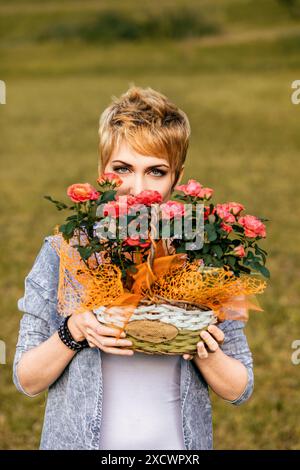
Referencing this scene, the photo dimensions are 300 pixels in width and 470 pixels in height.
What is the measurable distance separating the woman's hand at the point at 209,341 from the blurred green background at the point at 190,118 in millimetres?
2964

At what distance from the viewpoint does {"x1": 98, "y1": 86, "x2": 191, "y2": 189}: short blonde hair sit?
2.22 m

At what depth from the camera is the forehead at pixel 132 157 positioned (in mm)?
2217

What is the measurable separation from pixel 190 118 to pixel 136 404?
63.6ft

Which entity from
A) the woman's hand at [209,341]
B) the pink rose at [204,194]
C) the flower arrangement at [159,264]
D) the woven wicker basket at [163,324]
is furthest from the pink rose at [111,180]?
the woman's hand at [209,341]

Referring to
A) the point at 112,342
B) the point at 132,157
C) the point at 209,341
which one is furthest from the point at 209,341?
the point at 132,157

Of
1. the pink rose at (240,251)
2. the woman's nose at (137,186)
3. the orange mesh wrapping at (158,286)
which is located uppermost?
the woman's nose at (137,186)

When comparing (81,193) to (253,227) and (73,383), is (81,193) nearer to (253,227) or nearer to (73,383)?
(253,227)

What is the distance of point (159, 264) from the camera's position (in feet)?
6.33

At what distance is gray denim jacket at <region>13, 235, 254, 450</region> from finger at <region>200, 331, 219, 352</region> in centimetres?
22

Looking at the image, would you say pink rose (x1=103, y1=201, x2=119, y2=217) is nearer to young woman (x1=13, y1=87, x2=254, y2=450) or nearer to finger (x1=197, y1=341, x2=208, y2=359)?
young woman (x1=13, y1=87, x2=254, y2=450)

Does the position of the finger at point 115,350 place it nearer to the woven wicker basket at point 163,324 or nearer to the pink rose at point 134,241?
the woven wicker basket at point 163,324

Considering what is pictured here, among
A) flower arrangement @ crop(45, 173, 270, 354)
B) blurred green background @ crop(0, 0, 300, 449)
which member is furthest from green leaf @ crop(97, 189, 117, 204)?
blurred green background @ crop(0, 0, 300, 449)
